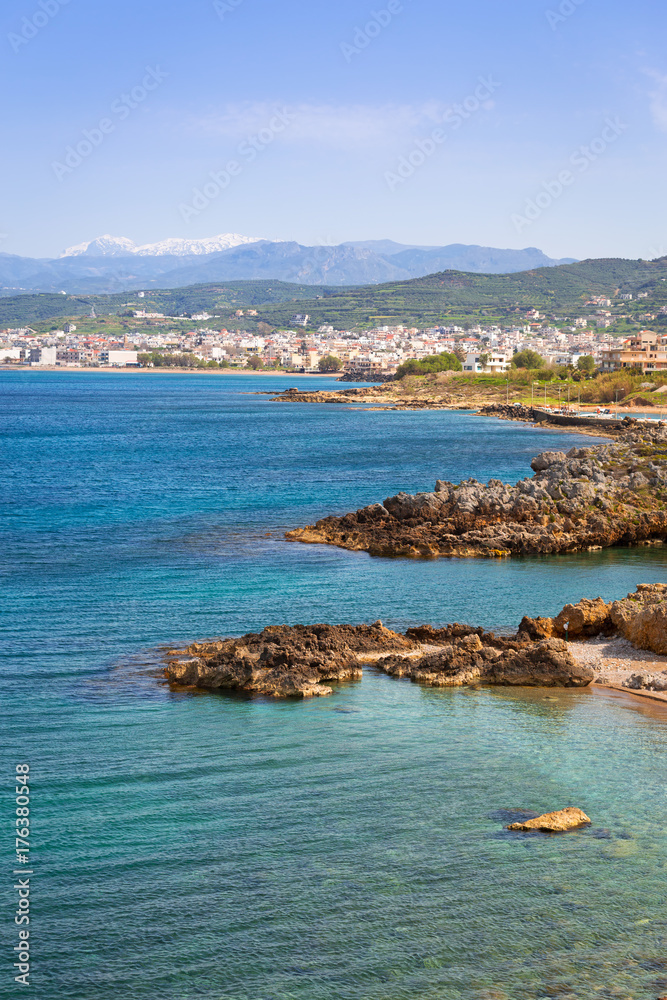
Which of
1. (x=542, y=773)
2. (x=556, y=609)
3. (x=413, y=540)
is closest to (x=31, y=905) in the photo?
(x=542, y=773)

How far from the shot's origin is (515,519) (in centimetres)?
3039

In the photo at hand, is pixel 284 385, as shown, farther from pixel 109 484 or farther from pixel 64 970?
pixel 64 970

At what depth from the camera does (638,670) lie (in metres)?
15.8

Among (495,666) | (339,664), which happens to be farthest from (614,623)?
(339,664)

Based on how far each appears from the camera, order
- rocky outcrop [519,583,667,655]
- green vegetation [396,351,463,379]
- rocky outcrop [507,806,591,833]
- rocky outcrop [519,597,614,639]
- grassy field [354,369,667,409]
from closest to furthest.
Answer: rocky outcrop [507,806,591,833], rocky outcrop [519,583,667,655], rocky outcrop [519,597,614,639], grassy field [354,369,667,409], green vegetation [396,351,463,379]

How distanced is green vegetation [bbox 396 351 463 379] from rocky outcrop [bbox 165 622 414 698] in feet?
445

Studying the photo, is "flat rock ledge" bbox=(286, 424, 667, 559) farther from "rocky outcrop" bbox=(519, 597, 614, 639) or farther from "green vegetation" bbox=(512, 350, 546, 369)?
"green vegetation" bbox=(512, 350, 546, 369)

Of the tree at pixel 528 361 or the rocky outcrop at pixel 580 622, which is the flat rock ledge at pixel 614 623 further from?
the tree at pixel 528 361

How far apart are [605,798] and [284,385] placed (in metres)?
179

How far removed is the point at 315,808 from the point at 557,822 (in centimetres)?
269

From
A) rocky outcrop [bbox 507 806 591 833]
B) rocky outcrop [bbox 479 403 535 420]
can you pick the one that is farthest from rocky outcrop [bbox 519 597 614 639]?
rocky outcrop [bbox 479 403 535 420]

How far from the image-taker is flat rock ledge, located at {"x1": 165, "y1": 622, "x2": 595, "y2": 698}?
1504 cm

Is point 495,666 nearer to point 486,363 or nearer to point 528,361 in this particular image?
point 528,361

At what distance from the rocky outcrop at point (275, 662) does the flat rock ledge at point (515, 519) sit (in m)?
11.3
